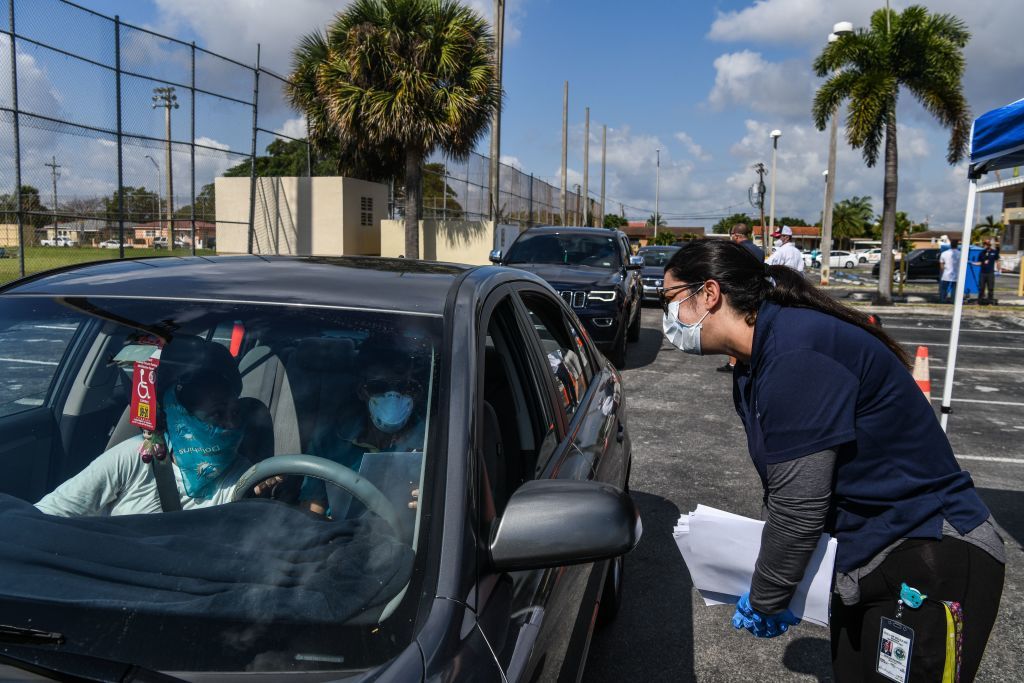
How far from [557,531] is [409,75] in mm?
17517

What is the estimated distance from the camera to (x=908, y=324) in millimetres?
17312

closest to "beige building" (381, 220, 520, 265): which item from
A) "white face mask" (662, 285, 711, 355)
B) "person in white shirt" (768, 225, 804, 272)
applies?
"person in white shirt" (768, 225, 804, 272)

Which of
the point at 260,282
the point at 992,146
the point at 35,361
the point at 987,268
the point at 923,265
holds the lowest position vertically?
the point at 35,361

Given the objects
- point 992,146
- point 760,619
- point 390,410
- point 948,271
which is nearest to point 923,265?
point 948,271

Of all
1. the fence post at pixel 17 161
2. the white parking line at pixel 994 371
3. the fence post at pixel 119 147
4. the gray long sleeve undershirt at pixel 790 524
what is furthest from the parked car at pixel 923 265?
the gray long sleeve undershirt at pixel 790 524

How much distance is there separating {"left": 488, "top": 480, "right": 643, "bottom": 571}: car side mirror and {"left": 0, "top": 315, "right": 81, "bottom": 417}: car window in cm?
145

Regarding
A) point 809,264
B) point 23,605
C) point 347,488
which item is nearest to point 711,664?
point 347,488

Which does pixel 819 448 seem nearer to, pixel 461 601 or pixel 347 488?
pixel 461 601

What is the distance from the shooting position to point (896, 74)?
1986 centimetres

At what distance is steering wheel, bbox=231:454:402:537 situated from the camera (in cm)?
180

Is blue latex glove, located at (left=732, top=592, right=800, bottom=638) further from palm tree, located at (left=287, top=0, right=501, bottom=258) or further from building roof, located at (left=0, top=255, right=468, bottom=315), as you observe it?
palm tree, located at (left=287, top=0, right=501, bottom=258)

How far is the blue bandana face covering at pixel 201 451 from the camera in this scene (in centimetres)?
201

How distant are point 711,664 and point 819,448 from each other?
6.10 ft

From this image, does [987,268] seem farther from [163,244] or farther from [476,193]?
[163,244]
